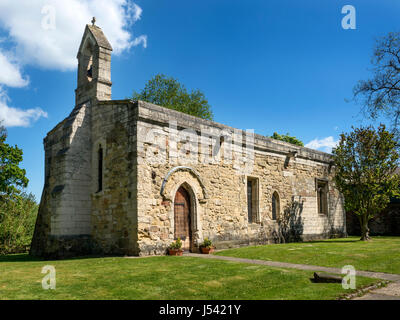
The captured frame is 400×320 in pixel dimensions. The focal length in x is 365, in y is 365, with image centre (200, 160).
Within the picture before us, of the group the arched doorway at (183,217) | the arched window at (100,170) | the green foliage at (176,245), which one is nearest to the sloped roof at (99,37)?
the arched window at (100,170)

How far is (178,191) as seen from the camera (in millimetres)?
13000

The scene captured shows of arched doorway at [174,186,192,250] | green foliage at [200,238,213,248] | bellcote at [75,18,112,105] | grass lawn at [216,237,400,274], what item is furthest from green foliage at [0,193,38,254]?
grass lawn at [216,237,400,274]

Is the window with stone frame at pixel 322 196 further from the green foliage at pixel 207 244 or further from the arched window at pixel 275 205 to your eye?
the green foliage at pixel 207 244

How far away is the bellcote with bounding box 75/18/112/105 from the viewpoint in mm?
14016

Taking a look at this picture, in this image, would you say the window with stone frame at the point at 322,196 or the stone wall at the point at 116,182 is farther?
the window with stone frame at the point at 322,196

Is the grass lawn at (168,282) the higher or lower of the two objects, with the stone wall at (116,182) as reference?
lower

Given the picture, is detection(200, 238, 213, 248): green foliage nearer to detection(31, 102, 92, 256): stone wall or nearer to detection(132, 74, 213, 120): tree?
detection(31, 102, 92, 256): stone wall

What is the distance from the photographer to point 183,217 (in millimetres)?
13055

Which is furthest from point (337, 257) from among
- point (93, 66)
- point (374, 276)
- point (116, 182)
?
point (93, 66)

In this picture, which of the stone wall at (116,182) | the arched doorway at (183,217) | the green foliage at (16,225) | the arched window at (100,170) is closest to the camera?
the stone wall at (116,182)

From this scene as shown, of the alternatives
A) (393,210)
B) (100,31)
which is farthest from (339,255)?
(393,210)

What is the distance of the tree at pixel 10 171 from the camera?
1964 cm

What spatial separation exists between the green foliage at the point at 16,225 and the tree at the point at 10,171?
5.21 ft

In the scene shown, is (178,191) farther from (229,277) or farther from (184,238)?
(229,277)
